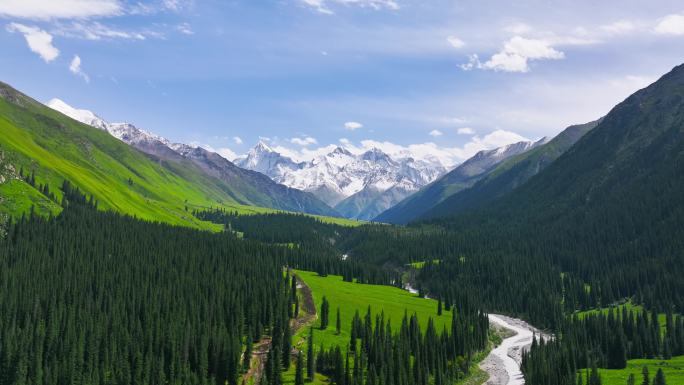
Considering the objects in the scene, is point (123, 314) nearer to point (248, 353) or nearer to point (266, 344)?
point (248, 353)

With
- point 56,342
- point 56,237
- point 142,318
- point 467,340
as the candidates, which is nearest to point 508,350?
point 467,340

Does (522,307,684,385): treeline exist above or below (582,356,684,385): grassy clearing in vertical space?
above

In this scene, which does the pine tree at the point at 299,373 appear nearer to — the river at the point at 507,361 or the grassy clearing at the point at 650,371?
the river at the point at 507,361

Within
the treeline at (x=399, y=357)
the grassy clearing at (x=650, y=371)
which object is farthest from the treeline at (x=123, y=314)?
the grassy clearing at (x=650, y=371)

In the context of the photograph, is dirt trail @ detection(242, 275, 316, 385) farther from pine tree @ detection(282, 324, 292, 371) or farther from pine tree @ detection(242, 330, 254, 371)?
pine tree @ detection(282, 324, 292, 371)

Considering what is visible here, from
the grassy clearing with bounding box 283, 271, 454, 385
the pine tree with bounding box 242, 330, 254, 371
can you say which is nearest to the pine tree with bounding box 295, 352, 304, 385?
the grassy clearing with bounding box 283, 271, 454, 385
